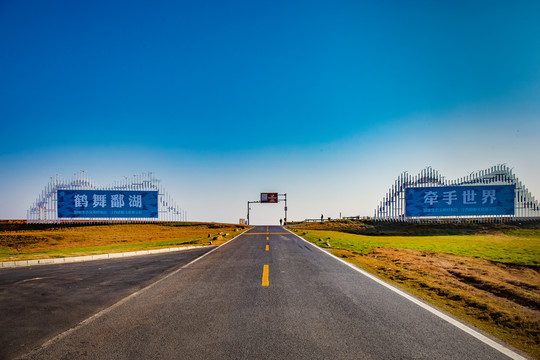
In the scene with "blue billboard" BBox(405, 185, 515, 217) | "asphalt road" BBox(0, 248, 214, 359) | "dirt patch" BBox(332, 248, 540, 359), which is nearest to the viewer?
"asphalt road" BBox(0, 248, 214, 359)

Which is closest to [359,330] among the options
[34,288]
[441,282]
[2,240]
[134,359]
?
[134,359]

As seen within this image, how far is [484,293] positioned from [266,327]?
5.91 metres

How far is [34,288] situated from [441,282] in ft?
35.2

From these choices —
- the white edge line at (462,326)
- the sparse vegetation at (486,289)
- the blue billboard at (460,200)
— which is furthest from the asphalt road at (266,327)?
the blue billboard at (460,200)

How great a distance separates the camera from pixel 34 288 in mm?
6996

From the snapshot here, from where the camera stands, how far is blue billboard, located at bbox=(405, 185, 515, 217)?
34.7m

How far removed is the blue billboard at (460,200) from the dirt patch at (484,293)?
27434 millimetres

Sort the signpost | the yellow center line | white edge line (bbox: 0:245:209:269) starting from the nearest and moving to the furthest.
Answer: the yellow center line, white edge line (bbox: 0:245:209:269), the signpost

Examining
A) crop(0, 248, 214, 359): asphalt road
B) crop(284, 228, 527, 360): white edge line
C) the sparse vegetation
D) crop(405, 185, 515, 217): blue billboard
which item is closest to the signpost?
crop(405, 185, 515, 217): blue billboard

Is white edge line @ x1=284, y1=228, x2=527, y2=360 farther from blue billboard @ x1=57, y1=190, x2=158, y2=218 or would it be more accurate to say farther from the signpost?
the signpost

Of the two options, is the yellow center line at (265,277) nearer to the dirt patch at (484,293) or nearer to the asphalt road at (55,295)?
the asphalt road at (55,295)

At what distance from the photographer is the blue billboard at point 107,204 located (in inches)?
1614

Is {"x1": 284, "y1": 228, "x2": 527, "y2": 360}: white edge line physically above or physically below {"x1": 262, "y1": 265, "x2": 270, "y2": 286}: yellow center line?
above

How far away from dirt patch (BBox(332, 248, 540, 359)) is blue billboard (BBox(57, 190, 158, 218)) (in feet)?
126
